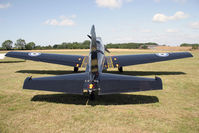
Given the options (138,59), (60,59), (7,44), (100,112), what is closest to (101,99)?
(100,112)

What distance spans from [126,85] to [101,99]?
5.28ft

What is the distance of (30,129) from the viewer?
4020 mm

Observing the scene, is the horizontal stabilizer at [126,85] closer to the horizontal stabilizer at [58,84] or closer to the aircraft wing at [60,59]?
the horizontal stabilizer at [58,84]

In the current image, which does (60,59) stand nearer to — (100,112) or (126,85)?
(100,112)

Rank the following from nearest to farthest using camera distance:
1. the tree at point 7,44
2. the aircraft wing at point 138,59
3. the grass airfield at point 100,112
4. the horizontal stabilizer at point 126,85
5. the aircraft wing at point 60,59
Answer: the grass airfield at point 100,112 < the horizontal stabilizer at point 126,85 < the aircraft wing at point 138,59 < the aircraft wing at point 60,59 < the tree at point 7,44

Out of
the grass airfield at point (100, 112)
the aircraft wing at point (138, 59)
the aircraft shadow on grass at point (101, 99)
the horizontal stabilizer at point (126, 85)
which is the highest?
the aircraft wing at point (138, 59)

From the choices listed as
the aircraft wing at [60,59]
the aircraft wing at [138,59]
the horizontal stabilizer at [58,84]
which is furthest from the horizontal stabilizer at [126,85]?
the aircraft wing at [60,59]

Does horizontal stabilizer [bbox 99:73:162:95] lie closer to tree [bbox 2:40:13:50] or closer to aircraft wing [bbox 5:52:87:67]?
aircraft wing [bbox 5:52:87:67]

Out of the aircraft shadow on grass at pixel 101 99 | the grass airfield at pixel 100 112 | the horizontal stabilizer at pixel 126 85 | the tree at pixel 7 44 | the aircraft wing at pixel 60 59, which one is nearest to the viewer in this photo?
the grass airfield at pixel 100 112

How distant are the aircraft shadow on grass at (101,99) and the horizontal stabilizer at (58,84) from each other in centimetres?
107

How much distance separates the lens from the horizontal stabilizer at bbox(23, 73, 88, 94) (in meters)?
4.84

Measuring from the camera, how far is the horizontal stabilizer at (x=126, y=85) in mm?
4805

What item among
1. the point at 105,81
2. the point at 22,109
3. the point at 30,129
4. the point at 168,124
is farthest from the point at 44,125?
the point at 168,124

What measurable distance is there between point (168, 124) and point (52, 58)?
9.75 meters
